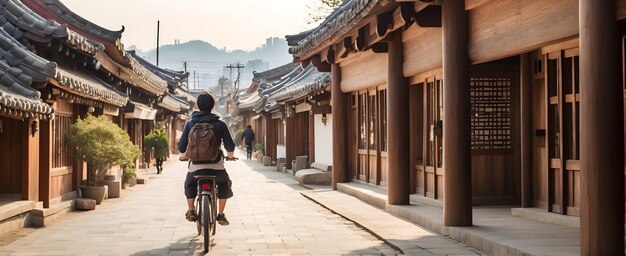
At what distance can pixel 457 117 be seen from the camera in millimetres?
9688

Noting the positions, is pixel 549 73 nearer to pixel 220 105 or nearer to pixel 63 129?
pixel 63 129

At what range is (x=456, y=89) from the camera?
9672 mm

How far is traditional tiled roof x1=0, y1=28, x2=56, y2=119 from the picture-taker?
10462 mm

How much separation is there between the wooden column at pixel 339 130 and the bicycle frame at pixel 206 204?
353 inches

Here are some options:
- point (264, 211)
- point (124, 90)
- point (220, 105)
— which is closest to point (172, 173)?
point (124, 90)

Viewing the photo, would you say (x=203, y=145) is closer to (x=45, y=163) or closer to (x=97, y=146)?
(x=45, y=163)

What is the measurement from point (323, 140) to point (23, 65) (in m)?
12.5

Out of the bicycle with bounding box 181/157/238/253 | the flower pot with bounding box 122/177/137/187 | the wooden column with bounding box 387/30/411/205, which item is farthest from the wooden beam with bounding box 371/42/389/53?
the flower pot with bounding box 122/177/137/187

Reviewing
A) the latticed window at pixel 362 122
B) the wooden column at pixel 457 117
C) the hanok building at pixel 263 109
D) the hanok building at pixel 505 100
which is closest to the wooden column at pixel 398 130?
the hanok building at pixel 505 100

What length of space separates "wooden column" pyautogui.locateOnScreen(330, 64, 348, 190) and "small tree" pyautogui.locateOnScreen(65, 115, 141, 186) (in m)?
5.01

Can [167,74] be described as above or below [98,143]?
above

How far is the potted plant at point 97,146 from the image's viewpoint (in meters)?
14.7

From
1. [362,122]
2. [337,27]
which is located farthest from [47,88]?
[362,122]

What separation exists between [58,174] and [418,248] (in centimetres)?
793
